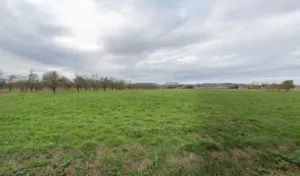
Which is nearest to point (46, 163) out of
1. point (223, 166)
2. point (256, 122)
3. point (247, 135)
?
point (223, 166)

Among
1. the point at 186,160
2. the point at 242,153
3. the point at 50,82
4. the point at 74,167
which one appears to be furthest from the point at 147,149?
the point at 50,82

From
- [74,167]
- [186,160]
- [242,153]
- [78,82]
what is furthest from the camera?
[78,82]

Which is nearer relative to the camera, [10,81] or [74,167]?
[74,167]

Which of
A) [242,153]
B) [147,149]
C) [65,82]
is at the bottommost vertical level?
[242,153]

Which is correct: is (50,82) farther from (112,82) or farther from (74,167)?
(74,167)

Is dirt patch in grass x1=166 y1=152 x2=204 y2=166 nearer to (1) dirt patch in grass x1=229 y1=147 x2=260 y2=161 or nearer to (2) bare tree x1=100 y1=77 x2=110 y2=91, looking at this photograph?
(1) dirt patch in grass x1=229 y1=147 x2=260 y2=161

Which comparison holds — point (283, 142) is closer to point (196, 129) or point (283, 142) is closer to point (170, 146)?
point (196, 129)

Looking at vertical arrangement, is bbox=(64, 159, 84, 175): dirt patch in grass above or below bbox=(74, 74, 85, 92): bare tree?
below

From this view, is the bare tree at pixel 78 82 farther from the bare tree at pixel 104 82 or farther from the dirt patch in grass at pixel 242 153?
the dirt patch in grass at pixel 242 153

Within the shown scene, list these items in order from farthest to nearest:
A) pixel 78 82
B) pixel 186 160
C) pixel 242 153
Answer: pixel 78 82, pixel 242 153, pixel 186 160

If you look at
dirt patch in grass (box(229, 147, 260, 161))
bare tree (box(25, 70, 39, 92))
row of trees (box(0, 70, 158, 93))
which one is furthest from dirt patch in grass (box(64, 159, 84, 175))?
bare tree (box(25, 70, 39, 92))

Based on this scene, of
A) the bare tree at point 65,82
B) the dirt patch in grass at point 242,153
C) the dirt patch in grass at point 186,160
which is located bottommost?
the dirt patch in grass at point 242,153

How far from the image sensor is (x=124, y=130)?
786cm

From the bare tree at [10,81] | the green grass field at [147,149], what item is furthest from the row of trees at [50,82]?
the green grass field at [147,149]
